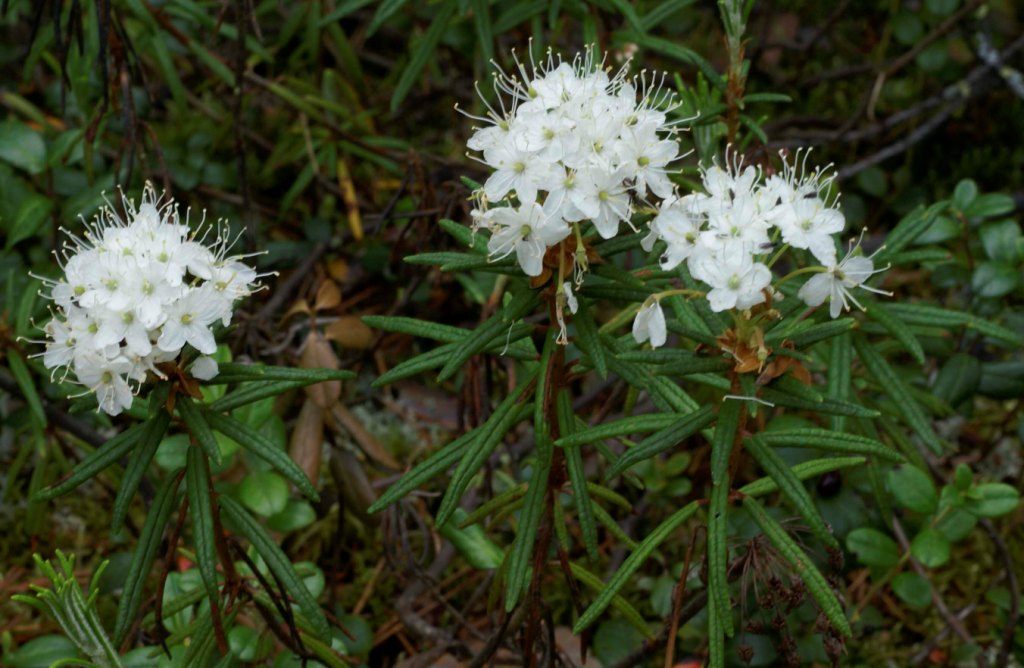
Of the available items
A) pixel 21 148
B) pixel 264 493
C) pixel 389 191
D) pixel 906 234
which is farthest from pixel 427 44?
pixel 906 234

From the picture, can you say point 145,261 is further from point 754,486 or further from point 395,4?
point 395,4

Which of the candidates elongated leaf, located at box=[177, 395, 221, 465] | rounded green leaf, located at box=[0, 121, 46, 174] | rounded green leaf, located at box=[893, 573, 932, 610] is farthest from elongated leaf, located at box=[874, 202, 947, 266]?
rounded green leaf, located at box=[0, 121, 46, 174]

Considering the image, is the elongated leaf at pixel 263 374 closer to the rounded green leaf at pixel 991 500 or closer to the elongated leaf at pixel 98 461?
the elongated leaf at pixel 98 461

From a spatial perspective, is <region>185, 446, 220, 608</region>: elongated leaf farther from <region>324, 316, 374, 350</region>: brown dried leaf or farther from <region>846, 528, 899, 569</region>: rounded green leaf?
<region>846, 528, 899, 569</region>: rounded green leaf

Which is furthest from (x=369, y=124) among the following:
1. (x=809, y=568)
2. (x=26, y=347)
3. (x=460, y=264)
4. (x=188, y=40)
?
(x=809, y=568)

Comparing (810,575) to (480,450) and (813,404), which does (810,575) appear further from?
(480,450)

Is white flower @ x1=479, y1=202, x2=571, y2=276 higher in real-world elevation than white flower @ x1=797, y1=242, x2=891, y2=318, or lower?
lower

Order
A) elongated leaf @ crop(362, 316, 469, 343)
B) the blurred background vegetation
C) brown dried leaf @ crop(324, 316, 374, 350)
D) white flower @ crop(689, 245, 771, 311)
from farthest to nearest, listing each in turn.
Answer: brown dried leaf @ crop(324, 316, 374, 350)
the blurred background vegetation
elongated leaf @ crop(362, 316, 469, 343)
white flower @ crop(689, 245, 771, 311)
